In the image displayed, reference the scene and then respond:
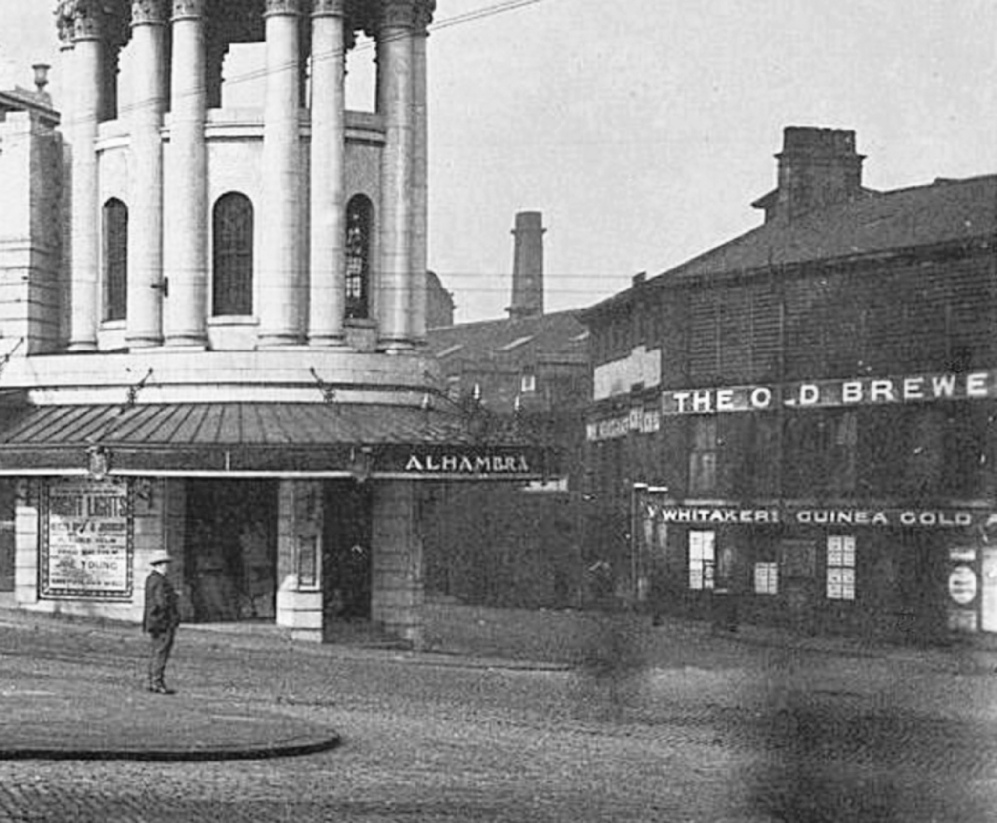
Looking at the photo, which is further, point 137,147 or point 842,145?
point 137,147

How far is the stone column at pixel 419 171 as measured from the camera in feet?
129

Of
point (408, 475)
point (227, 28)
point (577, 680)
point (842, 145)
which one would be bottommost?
point (577, 680)

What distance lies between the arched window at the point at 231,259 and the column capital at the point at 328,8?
3852 mm

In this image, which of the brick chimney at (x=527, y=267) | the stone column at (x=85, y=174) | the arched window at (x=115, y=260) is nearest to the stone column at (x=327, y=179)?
the arched window at (x=115, y=260)

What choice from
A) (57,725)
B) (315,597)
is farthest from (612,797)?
(315,597)

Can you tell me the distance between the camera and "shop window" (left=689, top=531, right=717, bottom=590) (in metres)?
47.7

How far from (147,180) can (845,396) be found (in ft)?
62.2

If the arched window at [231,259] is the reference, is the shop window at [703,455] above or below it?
below

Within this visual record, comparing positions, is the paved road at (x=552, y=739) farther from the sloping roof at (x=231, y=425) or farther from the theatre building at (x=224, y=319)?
the sloping roof at (x=231, y=425)

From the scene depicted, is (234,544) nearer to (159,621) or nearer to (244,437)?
(244,437)

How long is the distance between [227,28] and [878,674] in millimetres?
21211

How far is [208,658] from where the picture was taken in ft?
106

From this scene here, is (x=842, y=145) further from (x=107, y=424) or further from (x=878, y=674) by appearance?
(x=107, y=424)

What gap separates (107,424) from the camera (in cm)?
3688
